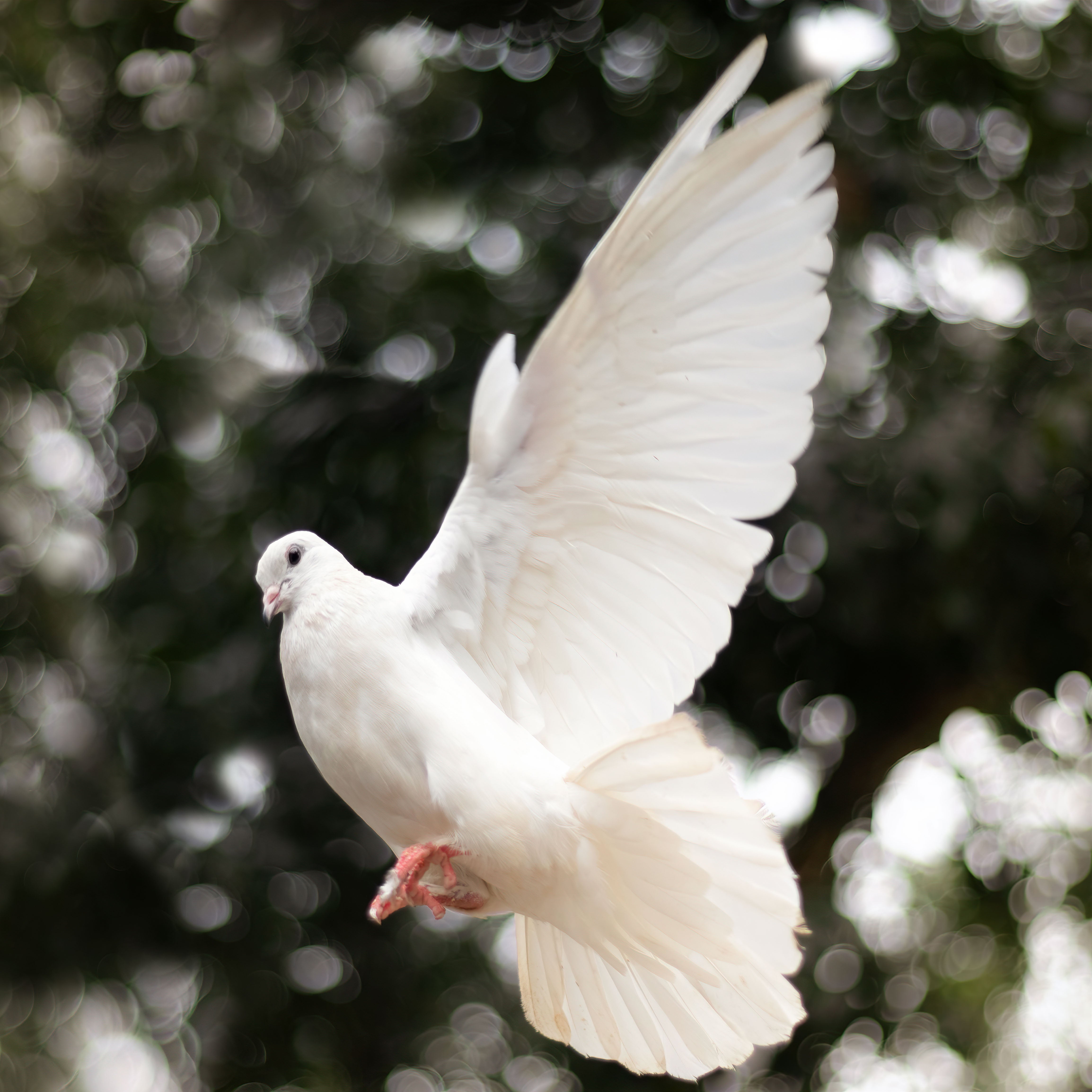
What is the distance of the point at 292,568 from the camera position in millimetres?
2545

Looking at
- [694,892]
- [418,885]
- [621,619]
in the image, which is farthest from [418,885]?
[621,619]

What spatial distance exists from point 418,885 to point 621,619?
2.26ft

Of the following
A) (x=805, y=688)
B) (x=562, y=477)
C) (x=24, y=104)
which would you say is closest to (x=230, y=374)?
(x=24, y=104)

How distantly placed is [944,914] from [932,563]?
269 centimetres

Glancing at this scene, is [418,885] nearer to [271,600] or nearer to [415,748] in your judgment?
[415,748]

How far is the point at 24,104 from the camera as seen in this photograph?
6.04 m

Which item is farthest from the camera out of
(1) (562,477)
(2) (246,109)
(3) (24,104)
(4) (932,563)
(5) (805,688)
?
(3) (24,104)

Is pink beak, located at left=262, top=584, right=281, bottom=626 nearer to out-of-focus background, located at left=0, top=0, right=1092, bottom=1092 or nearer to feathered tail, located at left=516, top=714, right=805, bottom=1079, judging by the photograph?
feathered tail, located at left=516, top=714, right=805, bottom=1079

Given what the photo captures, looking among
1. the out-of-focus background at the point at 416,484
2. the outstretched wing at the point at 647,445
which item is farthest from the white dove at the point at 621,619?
the out-of-focus background at the point at 416,484

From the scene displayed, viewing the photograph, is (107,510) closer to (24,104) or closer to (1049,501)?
(24,104)

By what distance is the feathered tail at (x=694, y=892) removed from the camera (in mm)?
2199

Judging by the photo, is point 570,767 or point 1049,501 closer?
point 570,767

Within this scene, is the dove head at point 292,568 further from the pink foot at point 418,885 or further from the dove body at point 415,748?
the pink foot at point 418,885

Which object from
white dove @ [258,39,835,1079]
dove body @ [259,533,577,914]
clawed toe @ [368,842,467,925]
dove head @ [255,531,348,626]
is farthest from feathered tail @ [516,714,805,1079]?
dove head @ [255,531,348,626]
